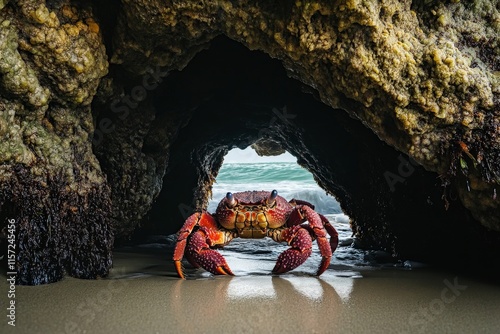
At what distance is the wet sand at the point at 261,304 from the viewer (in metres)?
3.35

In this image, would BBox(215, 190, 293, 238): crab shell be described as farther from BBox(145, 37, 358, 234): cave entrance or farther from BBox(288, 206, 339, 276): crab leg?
BBox(145, 37, 358, 234): cave entrance

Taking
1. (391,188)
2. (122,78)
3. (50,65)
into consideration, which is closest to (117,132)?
(122,78)

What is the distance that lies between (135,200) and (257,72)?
109 inches

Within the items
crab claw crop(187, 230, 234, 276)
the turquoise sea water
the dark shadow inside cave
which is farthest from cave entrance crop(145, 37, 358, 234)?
the turquoise sea water

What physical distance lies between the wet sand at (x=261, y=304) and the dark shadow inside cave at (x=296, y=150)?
3.56 feet

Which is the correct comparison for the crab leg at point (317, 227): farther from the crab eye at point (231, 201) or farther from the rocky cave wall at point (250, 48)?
the rocky cave wall at point (250, 48)

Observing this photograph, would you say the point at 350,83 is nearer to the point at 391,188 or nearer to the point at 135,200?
the point at 391,188

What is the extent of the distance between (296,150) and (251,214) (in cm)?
347

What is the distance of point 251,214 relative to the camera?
6.00 meters

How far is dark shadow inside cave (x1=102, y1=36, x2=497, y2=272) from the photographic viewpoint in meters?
5.87

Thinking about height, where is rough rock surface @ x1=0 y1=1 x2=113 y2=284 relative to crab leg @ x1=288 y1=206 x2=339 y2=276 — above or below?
above

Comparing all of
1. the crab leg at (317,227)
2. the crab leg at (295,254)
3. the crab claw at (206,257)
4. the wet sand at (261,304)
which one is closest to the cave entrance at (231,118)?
the crab leg at (317,227)

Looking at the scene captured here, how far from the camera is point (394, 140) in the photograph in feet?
15.6

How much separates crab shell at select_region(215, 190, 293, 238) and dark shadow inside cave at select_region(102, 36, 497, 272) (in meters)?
1.55
